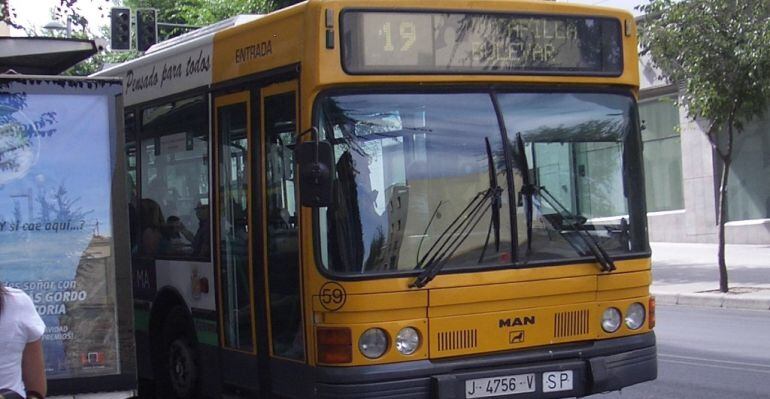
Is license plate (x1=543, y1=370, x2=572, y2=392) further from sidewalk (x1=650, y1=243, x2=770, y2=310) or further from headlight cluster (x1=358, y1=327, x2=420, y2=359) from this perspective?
sidewalk (x1=650, y1=243, x2=770, y2=310)

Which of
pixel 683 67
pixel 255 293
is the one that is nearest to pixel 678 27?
pixel 683 67

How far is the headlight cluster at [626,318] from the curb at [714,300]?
925cm

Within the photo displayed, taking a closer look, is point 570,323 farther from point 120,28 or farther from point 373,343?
point 120,28

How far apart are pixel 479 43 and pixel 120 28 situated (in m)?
17.5

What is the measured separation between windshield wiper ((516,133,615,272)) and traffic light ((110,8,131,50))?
57.8 ft

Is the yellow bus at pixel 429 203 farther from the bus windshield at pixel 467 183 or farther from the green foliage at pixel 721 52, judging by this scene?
the green foliage at pixel 721 52

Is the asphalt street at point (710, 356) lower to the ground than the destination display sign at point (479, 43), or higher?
lower

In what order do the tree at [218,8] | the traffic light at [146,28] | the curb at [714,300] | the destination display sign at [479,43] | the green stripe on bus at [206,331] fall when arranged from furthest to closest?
the traffic light at [146,28] < the tree at [218,8] < the curb at [714,300] < the green stripe on bus at [206,331] < the destination display sign at [479,43]

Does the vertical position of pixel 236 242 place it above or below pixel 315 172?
below

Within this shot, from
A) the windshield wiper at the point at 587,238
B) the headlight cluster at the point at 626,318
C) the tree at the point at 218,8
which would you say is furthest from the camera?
the tree at the point at 218,8

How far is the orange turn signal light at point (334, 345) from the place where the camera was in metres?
6.90

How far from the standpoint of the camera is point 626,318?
302 inches

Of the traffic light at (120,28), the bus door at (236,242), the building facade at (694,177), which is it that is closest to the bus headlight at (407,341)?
the bus door at (236,242)

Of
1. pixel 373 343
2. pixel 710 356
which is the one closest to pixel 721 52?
pixel 710 356
